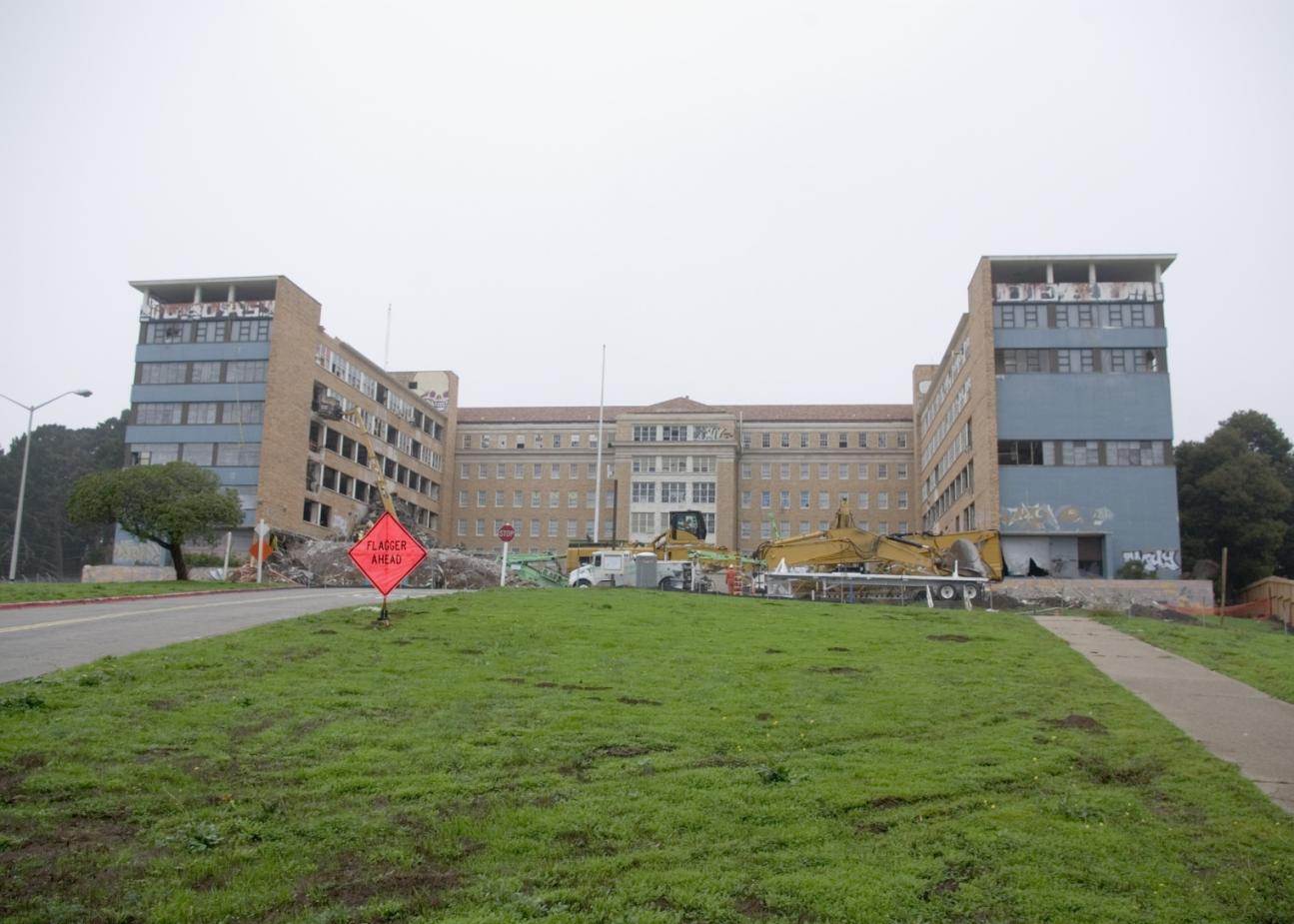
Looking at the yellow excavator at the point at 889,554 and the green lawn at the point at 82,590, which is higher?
the yellow excavator at the point at 889,554

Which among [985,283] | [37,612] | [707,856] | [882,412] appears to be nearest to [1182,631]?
[707,856]

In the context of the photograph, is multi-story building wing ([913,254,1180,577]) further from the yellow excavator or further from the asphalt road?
the asphalt road

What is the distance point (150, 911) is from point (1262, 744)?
11.0 metres

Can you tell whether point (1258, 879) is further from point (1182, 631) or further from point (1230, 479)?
point (1230, 479)

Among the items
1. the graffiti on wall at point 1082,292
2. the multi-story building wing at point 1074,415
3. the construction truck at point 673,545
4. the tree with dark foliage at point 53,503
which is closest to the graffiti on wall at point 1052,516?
the multi-story building wing at point 1074,415

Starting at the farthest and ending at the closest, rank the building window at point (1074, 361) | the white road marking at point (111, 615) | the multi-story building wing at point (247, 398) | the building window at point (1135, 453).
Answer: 1. the multi-story building wing at point (247, 398)
2. the building window at point (1074, 361)
3. the building window at point (1135, 453)
4. the white road marking at point (111, 615)

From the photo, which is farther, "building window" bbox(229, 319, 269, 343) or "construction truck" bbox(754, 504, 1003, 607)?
"building window" bbox(229, 319, 269, 343)

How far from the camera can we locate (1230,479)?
229 ft

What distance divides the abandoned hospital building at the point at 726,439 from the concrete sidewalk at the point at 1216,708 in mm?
42645

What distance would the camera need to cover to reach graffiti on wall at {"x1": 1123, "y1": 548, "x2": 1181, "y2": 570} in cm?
5972

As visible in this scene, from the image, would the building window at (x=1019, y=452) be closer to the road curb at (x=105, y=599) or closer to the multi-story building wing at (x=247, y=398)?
the multi-story building wing at (x=247, y=398)

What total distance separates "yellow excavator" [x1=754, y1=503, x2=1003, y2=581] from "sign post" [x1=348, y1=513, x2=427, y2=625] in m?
22.3

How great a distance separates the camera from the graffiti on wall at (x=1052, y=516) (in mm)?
61156

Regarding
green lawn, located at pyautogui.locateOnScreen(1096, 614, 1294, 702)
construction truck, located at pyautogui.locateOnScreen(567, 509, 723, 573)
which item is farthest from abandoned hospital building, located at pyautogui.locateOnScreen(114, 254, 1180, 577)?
green lawn, located at pyautogui.locateOnScreen(1096, 614, 1294, 702)
